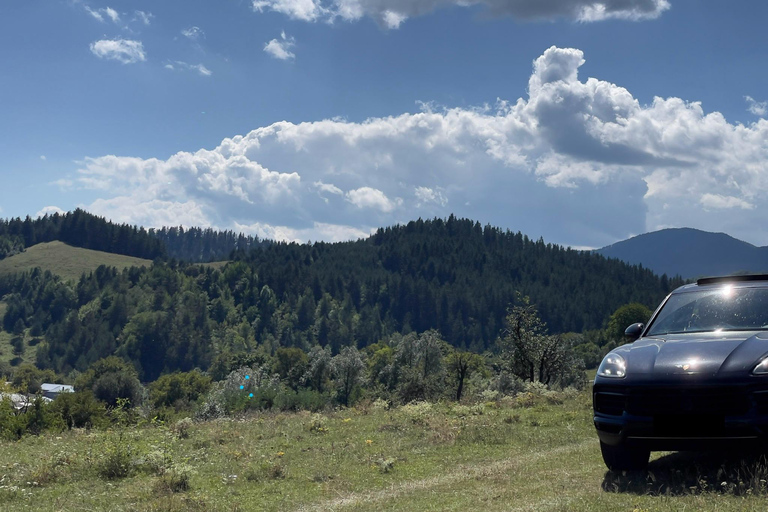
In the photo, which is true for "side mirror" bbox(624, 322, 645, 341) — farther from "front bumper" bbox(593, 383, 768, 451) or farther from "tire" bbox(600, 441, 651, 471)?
"front bumper" bbox(593, 383, 768, 451)

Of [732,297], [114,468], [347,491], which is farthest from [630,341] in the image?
[114,468]

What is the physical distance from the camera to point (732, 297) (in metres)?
9.71

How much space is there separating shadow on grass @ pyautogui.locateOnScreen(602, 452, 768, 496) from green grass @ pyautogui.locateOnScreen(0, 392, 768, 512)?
0.03 m

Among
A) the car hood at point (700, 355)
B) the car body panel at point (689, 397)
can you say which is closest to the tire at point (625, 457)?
the car body panel at point (689, 397)

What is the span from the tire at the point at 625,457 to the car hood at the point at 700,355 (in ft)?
4.65

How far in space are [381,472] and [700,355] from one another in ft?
20.2

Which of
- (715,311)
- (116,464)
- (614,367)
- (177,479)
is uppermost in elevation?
(715,311)

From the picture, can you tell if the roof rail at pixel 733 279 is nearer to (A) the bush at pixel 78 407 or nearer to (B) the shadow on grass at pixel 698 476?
(B) the shadow on grass at pixel 698 476

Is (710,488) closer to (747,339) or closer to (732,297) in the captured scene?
(747,339)

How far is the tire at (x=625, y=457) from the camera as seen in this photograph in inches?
354

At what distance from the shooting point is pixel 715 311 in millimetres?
9555

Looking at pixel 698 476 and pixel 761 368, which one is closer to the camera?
pixel 761 368

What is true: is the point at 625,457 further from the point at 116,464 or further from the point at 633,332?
the point at 116,464

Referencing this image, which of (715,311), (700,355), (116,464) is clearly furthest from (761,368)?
(116,464)
